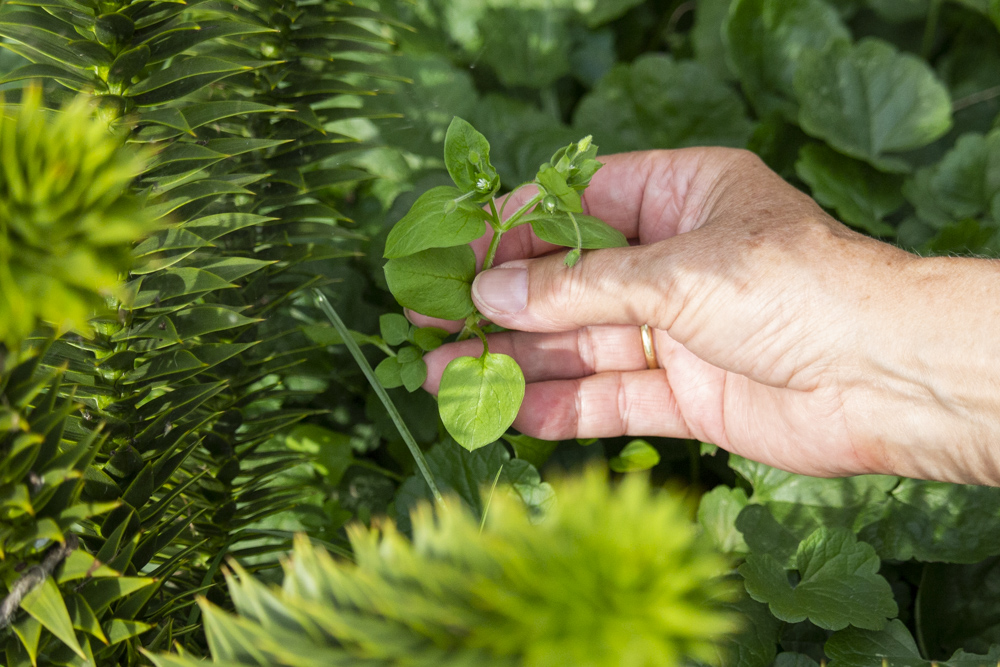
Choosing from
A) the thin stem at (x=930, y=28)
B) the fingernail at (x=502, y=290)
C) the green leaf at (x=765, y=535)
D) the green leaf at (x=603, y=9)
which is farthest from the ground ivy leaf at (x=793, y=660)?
the thin stem at (x=930, y=28)

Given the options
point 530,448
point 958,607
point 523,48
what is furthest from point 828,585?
point 523,48

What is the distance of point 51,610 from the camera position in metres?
0.58

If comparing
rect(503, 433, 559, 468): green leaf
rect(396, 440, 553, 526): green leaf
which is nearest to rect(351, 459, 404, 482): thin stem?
rect(396, 440, 553, 526): green leaf

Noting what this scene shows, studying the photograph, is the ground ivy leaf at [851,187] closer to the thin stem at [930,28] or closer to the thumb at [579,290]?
the thin stem at [930,28]

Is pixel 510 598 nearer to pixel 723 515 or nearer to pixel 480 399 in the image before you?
pixel 480 399

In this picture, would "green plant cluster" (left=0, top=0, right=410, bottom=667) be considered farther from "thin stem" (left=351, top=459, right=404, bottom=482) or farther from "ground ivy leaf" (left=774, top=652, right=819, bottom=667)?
"ground ivy leaf" (left=774, top=652, right=819, bottom=667)

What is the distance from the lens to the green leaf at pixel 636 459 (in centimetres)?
135

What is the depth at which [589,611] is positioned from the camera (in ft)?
1.28

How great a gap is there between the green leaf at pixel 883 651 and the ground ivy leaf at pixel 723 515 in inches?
9.6

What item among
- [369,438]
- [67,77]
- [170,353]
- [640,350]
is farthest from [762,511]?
[67,77]

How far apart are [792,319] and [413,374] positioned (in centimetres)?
64

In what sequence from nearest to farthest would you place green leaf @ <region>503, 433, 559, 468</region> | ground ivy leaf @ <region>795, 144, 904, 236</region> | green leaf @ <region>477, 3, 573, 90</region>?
green leaf @ <region>503, 433, 559, 468</region>, ground ivy leaf @ <region>795, 144, 904, 236</region>, green leaf @ <region>477, 3, 573, 90</region>

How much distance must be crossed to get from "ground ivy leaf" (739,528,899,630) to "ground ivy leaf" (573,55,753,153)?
3.44ft

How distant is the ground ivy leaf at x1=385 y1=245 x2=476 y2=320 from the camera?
1.06 metres
